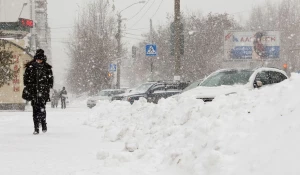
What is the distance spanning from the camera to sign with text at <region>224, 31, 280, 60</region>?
46594 millimetres

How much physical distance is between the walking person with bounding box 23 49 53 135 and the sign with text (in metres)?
37.9

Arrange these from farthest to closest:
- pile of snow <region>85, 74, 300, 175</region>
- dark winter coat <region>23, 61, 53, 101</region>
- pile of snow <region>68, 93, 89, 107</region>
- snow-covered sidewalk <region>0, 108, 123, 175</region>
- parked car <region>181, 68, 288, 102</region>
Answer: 1. pile of snow <region>68, 93, 89, 107</region>
2. parked car <region>181, 68, 288, 102</region>
3. dark winter coat <region>23, 61, 53, 101</region>
4. snow-covered sidewalk <region>0, 108, 123, 175</region>
5. pile of snow <region>85, 74, 300, 175</region>

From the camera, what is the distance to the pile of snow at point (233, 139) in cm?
412

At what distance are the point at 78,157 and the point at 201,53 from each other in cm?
4496

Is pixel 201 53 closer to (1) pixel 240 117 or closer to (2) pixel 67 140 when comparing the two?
(2) pixel 67 140

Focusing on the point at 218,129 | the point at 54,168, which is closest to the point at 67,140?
the point at 54,168

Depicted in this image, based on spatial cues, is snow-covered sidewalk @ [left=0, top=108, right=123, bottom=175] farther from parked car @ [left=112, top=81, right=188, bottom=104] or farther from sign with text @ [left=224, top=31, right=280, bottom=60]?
sign with text @ [left=224, top=31, right=280, bottom=60]

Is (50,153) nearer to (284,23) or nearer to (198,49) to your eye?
(198,49)

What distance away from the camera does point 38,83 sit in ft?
33.4

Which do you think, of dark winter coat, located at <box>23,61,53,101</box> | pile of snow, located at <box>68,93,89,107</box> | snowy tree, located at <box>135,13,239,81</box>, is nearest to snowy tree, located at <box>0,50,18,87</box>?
dark winter coat, located at <box>23,61,53,101</box>

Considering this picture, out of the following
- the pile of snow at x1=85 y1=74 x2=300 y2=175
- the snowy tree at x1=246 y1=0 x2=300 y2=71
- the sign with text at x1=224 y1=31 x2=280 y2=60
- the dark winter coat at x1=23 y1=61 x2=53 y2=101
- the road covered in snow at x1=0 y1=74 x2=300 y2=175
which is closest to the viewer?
the pile of snow at x1=85 y1=74 x2=300 y2=175

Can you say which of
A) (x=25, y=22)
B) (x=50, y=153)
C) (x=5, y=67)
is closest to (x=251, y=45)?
(x=25, y=22)

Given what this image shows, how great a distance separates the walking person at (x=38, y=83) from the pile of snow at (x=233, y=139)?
10.2ft

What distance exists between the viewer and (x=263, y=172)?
12.9 ft
